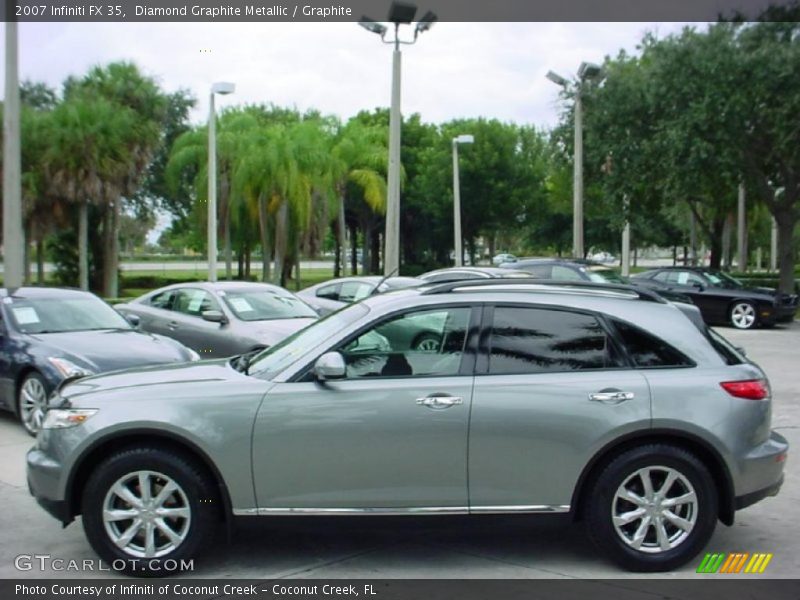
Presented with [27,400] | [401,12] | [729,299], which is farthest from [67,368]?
[729,299]

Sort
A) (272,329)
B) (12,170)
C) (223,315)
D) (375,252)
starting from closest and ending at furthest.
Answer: (272,329), (223,315), (12,170), (375,252)

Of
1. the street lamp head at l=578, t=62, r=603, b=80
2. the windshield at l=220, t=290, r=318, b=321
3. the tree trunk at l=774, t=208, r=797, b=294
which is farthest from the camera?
the tree trunk at l=774, t=208, r=797, b=294

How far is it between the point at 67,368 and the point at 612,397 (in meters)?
5.66

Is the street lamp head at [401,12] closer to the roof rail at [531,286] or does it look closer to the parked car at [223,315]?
the parked car at [223,315]

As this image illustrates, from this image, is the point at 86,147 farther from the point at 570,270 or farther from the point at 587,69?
the point at 570,270

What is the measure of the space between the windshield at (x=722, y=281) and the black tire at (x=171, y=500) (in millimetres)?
19181

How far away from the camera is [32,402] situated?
887 centimetres

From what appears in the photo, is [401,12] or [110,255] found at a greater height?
[401,12]

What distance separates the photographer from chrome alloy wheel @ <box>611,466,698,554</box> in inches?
195

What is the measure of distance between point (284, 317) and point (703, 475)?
800 cm

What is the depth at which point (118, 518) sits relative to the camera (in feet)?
16.1

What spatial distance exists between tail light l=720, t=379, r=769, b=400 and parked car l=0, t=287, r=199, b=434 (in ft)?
18.9

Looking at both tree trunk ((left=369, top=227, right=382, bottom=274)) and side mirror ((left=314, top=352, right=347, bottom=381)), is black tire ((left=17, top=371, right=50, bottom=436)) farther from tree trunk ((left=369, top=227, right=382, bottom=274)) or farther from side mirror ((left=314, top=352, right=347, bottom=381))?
tree trunk ((left=369, top=227, right=382, bottom=274))

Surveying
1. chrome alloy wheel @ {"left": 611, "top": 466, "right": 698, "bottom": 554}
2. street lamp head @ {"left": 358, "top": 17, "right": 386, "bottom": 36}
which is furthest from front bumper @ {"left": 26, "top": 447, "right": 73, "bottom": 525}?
street lamp head @ {"left": 358, "top": 17, "right": 386, "bottom": 36}
